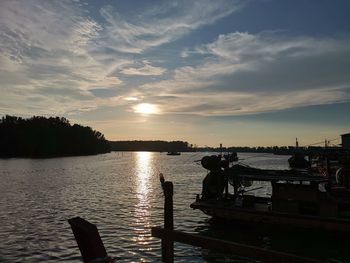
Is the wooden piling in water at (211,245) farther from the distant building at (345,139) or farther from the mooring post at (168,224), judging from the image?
the distant building at (345,139)

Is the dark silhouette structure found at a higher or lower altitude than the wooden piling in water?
higher

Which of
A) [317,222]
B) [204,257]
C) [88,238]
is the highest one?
[88,238]

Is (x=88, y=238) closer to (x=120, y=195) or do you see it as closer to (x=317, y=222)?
(x=317, y=222)

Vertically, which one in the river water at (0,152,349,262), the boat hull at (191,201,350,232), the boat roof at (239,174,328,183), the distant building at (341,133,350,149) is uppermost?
the distant building at (341,133,350,149)

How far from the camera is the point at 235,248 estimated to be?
8070 millimetres

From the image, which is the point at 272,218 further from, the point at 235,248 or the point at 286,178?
the point at 235,248

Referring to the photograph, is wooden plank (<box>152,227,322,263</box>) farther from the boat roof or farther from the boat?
the boat roof

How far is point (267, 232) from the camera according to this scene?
24.5 meters

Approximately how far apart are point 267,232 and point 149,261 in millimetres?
9344

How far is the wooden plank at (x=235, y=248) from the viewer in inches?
288

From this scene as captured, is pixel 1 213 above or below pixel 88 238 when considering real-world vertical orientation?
below

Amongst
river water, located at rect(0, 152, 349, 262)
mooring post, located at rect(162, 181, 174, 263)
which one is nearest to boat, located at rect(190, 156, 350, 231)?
river water, located at rect(0, 152, 349, 262)

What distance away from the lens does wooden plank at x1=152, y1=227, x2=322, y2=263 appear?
731 cm

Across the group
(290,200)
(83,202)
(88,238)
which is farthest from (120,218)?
(88,238)
